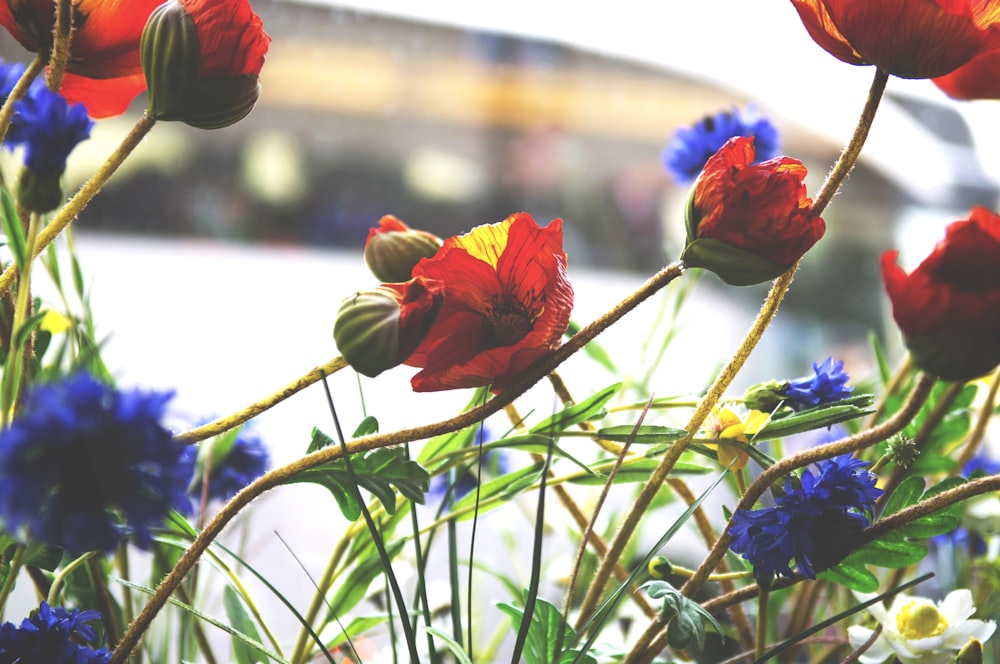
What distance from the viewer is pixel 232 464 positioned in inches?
16.1

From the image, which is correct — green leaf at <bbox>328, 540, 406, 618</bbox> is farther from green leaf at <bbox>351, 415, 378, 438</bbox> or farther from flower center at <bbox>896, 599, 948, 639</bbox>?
flower center at <bbox>896, 599, 948, 639</bbox>

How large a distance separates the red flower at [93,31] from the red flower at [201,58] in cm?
3

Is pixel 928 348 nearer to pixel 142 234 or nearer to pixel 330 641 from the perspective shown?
pixel 330 641

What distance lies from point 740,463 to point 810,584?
0.11 metres

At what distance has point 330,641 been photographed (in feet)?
1.21

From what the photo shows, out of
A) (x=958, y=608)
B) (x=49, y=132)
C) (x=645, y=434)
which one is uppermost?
(x=49, y=132)

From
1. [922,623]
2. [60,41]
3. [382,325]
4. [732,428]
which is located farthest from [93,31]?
[922,623]

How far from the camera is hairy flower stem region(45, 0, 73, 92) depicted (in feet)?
0.80

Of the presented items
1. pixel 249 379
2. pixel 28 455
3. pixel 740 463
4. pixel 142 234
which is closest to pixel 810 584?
pixel 740 463

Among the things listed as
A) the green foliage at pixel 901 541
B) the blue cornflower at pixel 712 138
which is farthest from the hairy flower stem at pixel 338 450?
the blue cornflower at pixel 712 138

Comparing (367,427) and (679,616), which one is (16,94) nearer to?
(367,427)

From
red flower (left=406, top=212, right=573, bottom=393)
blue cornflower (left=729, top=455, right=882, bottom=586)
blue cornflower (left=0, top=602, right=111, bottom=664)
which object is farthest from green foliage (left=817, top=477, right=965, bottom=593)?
blue cornflower (left=0, top=602, right=111, bottom=664)

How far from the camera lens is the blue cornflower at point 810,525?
27cm

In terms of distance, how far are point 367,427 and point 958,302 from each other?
165mm
